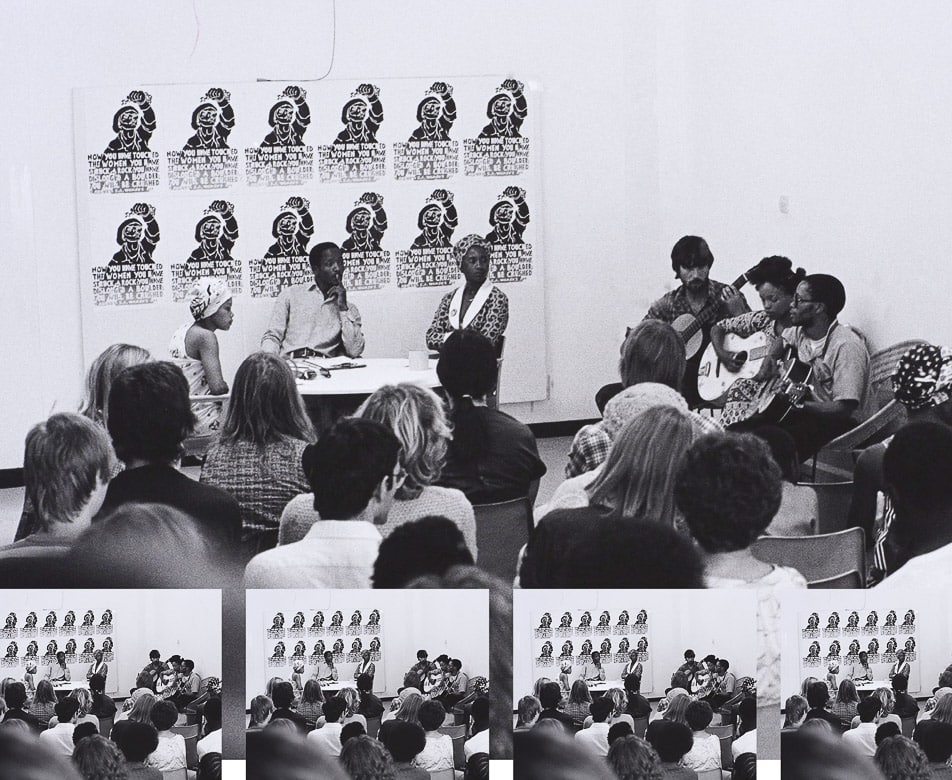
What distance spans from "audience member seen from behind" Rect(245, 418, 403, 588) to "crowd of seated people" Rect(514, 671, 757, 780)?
0.51 meters

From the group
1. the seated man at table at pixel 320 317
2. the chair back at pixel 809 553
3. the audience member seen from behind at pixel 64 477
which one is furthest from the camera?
the seated man at table at pixel 320 317

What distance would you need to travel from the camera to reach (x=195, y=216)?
8.41 m

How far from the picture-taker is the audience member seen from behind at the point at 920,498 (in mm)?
3115

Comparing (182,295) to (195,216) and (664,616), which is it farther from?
(664,616)

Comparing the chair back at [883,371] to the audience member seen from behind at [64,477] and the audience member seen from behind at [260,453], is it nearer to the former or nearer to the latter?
the audience member seen from behind at [260,453]

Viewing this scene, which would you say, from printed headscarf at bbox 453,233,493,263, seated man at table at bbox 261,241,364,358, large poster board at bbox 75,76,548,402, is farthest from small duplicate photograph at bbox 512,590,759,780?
large poster board at bbox 75,76,548,402

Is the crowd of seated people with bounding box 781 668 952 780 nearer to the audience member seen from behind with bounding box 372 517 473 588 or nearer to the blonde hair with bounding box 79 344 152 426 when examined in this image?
the audience member seen from behind with bounding box 372 517 473 588

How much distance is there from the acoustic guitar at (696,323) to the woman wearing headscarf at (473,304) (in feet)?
3.83

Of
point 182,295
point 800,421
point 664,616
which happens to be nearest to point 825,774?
point 664,616

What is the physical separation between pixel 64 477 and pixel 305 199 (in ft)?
18.0

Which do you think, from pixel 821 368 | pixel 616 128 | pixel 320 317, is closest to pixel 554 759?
pixel 821 368

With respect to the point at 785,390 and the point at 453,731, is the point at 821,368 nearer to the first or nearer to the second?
the point at 785,390

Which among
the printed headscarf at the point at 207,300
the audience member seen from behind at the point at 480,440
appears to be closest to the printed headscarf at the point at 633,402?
the audience member seen from behind at the point at 480,440

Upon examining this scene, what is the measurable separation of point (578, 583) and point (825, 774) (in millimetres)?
677
